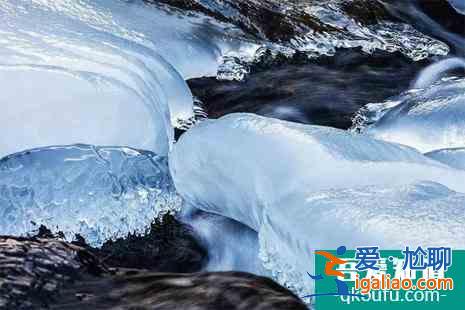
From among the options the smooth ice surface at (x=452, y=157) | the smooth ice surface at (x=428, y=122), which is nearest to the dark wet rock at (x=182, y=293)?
the smooth ice surface at (x=452, y=157)

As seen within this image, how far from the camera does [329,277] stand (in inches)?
97.5

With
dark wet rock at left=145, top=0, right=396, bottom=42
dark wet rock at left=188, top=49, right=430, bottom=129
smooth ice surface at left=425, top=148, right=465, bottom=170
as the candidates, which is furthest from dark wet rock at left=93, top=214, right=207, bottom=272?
dark wet rock at left=145, top=0, right=396, bottom=42

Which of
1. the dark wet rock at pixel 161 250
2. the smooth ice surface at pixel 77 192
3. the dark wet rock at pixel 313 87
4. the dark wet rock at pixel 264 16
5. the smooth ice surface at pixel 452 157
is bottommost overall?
the dark wet rock at pixel 161 250

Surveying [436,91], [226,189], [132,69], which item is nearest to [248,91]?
[436,91]

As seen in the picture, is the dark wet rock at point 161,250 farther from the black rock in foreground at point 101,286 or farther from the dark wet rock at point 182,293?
the dark wet rock at point 182,293

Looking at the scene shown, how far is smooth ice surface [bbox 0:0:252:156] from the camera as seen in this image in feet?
12.6

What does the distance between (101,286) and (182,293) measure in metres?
0.29

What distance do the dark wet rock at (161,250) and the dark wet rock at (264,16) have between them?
159 inches

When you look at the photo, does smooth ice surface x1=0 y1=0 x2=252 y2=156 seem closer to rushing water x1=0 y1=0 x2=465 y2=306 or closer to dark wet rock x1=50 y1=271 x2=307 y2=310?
rushing water x1=0 y1=0 x2=465 y2=306

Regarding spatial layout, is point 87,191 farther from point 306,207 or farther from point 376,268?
point 376,268

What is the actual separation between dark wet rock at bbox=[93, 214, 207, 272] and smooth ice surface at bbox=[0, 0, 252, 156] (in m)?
0.49

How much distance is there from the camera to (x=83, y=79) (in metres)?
4.09

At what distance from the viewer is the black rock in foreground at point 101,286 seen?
7.51ft

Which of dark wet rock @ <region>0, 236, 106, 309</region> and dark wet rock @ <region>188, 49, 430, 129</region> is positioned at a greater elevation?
dark wet rock @ <region>188, 49, 430, 129</region>
